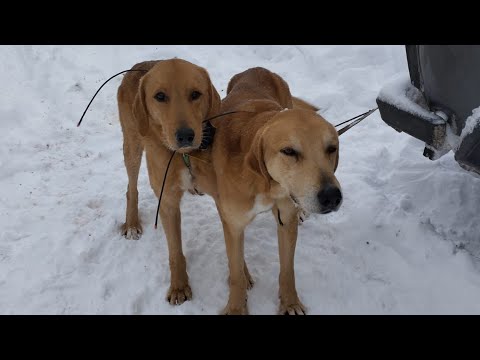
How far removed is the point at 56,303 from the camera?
3863mm

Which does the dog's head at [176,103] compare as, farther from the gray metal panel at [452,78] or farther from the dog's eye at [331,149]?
the gray metal panel at [452,78]

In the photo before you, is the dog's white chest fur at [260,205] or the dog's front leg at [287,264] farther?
the dog's front leg at [287,264]

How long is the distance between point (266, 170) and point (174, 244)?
4.93ft

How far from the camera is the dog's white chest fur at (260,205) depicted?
327cm

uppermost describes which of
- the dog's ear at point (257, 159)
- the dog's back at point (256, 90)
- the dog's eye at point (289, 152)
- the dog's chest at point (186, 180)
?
the dog's eye at point (289, 152)

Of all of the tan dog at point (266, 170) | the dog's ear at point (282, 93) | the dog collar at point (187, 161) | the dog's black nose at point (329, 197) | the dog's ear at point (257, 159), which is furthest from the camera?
the dog's ear at point (282, 93)

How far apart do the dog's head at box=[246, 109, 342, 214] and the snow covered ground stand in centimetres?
153

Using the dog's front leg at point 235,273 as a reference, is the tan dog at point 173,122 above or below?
above

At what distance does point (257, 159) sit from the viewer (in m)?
2.98

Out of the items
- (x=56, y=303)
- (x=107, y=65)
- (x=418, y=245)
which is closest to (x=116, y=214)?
(x=56, y=303)

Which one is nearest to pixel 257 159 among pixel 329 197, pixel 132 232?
pixel 329 197

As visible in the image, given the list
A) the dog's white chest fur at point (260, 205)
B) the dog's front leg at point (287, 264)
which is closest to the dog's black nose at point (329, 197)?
the dog's white chest fur at point (260, 205)

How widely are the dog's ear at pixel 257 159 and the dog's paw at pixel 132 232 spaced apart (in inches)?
84.7

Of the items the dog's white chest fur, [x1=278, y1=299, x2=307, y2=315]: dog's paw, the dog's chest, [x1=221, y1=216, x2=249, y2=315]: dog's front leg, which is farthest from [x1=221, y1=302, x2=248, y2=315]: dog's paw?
the dog's chest
